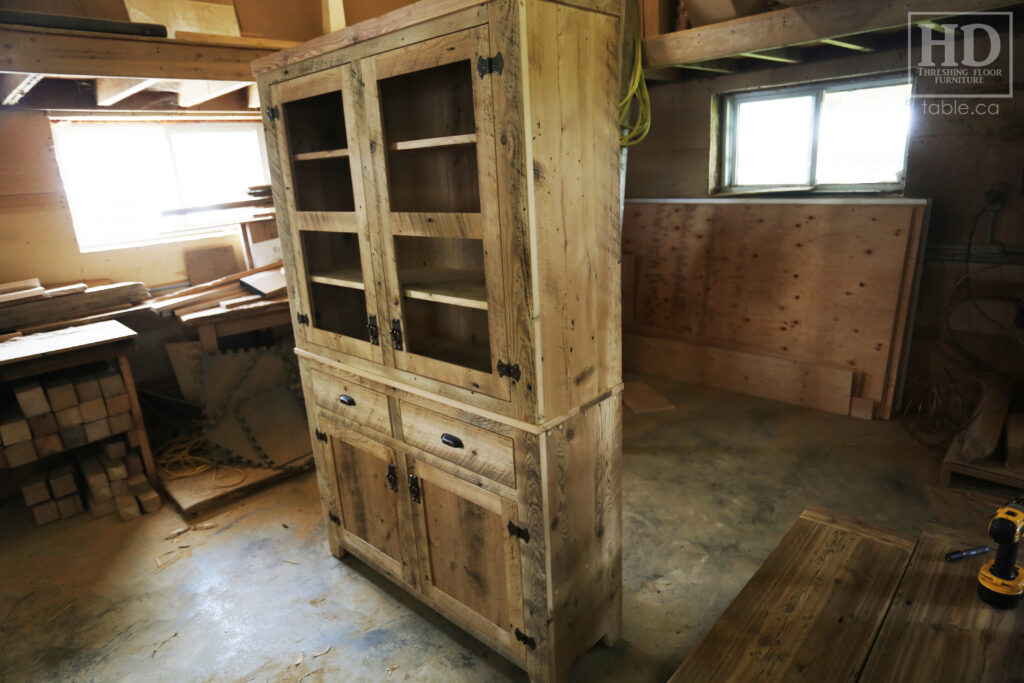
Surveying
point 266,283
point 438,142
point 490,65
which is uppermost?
point 490,65

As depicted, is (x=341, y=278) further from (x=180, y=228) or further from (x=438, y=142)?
(x=180, y=228)

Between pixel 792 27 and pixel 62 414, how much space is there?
384 centimetres

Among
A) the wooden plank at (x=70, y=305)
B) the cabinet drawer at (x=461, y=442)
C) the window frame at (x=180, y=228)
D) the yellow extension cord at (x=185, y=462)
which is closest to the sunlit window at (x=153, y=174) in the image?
the window frame at (x=180, y=228)

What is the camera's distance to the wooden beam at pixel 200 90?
2.92 m

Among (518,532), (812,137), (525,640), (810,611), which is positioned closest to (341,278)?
(518,532)

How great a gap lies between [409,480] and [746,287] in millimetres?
2912

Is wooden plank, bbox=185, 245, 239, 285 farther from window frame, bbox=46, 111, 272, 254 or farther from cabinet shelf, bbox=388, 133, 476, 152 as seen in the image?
cabinet shelf, bbox=388, 133, 476, 152

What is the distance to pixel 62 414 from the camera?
292 cm

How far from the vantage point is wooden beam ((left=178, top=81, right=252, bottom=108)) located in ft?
9.58

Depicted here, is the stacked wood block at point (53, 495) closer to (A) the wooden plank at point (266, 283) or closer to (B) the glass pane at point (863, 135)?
(A) the wooden plank at point (266, 283)

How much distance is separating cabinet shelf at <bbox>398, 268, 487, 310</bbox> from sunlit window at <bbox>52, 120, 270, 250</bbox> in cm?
238

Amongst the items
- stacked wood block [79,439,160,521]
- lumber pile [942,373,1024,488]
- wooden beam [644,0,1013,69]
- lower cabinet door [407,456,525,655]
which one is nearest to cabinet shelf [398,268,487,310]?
lower cabinet door [407,456,525,655]

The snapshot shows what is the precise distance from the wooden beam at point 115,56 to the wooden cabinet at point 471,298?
0.65 meters

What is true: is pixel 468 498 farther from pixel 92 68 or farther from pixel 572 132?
pixel 92 68
